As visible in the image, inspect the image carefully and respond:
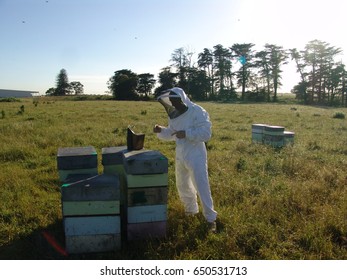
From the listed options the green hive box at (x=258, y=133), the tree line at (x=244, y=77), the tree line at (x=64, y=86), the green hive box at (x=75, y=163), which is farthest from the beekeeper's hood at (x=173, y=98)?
the tree line at (x=64, y=86)

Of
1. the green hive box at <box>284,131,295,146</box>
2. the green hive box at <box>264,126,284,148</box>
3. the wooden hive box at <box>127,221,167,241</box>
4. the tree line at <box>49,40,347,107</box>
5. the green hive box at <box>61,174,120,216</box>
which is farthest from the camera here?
the tree line at <box>49,40,347,107</box>

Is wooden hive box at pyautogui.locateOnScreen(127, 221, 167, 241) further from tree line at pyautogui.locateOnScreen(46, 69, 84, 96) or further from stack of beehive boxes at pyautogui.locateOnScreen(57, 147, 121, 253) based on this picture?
tree line at pyautogui.locateOnScreen(46, 69, 84, 96)

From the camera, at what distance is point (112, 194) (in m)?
3.78

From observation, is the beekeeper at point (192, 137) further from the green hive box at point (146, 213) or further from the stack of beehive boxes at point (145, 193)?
the green hive box at point (146, 213)

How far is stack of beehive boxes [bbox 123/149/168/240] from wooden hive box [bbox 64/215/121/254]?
25 centimetres

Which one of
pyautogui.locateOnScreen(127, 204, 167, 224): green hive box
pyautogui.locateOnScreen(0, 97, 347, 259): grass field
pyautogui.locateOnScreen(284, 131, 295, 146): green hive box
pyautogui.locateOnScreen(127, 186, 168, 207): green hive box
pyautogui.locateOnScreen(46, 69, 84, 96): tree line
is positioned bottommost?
pyautogui.locateOnScreen(0, 97, 347, 259): grass field

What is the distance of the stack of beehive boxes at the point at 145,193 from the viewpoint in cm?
396

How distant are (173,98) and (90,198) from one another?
1.70 m

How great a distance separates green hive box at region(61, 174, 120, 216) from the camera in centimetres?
370

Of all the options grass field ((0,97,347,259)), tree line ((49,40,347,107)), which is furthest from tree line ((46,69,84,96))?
grass field ((0,97,347,259))

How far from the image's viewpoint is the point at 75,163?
446cm

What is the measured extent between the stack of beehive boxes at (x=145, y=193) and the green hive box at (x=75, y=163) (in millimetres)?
736

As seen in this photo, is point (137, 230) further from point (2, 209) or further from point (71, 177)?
point (2, 209)
